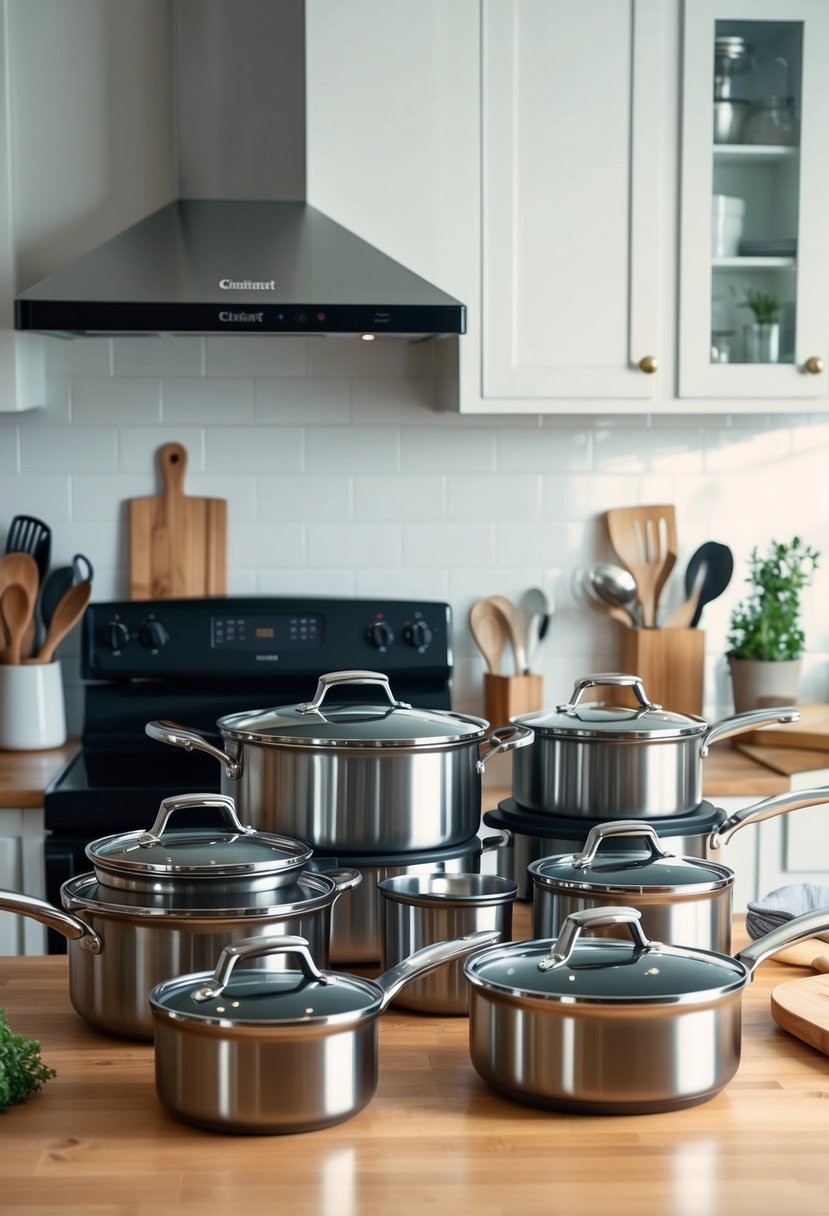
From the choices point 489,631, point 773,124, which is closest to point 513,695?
point 489,631

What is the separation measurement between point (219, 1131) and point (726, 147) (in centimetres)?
256

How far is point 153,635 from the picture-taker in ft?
10.6

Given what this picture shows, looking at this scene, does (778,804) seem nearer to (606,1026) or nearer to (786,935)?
(786,935)

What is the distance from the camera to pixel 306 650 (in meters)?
3.28

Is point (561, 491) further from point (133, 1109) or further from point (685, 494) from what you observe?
point (133, 1109)

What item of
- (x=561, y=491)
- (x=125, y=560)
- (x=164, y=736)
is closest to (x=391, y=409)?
(x=561, y=491)

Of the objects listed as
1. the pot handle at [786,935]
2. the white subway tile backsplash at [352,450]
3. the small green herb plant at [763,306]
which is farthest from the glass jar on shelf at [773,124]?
the pot handle at [786,935]

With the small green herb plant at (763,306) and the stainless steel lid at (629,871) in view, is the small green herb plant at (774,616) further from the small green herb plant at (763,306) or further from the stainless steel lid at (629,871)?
the stainless steel lid at (629,871)

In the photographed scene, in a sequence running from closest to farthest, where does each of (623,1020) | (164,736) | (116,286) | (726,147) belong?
(623,1020), (164,736), (116,286), (726,147)

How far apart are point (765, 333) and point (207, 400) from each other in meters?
1.34

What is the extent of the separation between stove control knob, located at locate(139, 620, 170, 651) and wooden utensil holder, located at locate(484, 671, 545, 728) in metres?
0.80

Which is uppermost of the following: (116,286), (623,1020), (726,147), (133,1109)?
(726,147)

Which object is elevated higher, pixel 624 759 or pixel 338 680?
pixel 338 680

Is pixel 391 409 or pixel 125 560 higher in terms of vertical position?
pixel 391 409
